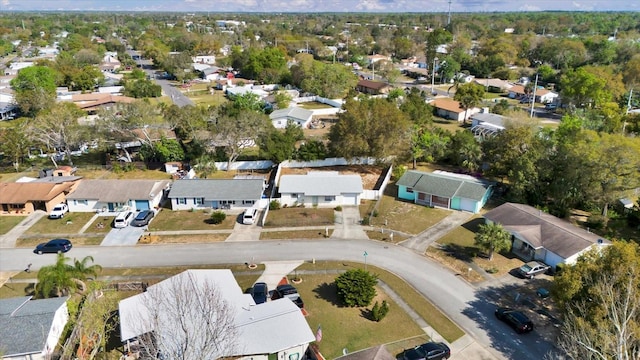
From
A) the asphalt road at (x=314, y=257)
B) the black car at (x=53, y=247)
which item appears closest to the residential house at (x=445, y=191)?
the asphalt road at (x=314, y=257)

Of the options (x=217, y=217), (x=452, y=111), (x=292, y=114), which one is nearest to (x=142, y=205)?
(x=217, y=217)

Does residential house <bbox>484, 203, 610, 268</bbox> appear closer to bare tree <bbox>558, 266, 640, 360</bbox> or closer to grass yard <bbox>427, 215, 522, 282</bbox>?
grass yard <bbox>427, 215, 522, 282</bbox>

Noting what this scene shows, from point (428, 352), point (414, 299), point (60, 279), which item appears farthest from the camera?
point (414, 299)

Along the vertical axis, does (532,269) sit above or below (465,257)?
above

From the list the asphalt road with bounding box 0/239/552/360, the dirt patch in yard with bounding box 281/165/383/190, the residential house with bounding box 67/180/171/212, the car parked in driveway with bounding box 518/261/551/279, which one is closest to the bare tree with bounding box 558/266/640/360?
the asphalt road with bounding box 0/239/552/360

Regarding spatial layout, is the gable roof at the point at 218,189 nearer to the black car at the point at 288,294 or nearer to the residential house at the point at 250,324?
the black car at the point at 288,294

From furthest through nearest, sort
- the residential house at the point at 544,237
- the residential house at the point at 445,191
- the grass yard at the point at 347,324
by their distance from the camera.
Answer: the residential house at the point at 445,191 → the residential house at the point at 544,237 → the grass yard at the point at 347,324

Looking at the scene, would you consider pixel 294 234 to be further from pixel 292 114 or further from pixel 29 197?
pixel 292 114
